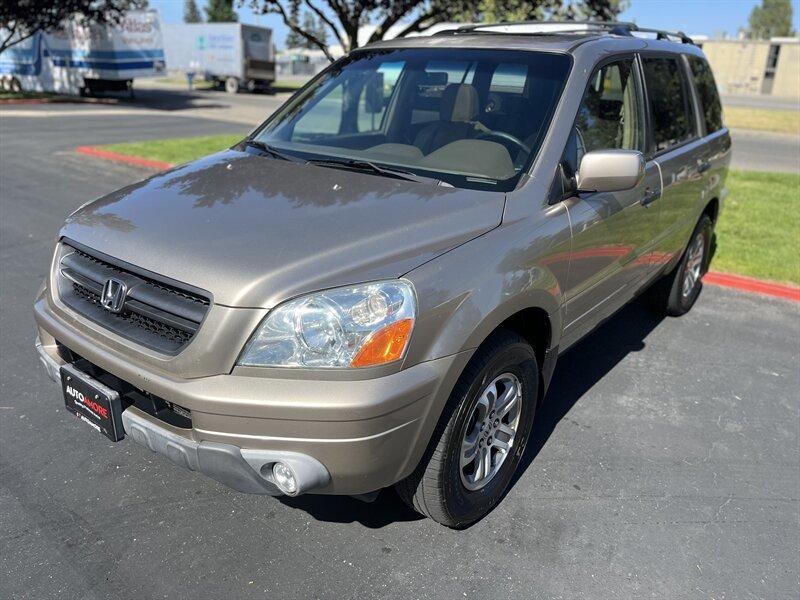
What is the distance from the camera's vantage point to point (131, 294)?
2.38 meters

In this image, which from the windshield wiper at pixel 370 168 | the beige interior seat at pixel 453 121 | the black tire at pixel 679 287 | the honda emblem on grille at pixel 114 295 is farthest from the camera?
the black tire at pixel 679 287

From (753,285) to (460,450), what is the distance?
15.1ft

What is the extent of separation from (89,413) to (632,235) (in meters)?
2.83

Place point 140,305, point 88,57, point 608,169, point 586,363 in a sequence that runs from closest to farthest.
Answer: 1. point 140,305
2. point 608,169
3. point 586,363
4. point 88,57

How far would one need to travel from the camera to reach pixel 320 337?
214 centimetres

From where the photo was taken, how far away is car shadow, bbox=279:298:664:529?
9.44ft

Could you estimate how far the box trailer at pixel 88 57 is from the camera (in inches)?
1096

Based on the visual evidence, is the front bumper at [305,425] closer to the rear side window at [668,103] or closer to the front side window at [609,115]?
the front side window at [609,115]

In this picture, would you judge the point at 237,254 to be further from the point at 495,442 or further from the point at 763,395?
the point at 763,395

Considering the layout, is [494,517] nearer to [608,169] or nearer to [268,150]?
[608,169]

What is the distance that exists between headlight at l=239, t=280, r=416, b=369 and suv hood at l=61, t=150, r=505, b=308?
0.19ft

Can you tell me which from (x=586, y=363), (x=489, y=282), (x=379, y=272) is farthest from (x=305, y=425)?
(x=586, y=363)

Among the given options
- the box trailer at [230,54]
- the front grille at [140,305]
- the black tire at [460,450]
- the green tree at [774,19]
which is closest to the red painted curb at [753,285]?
the black tire at [460,450]

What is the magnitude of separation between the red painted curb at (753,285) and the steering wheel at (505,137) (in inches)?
154
